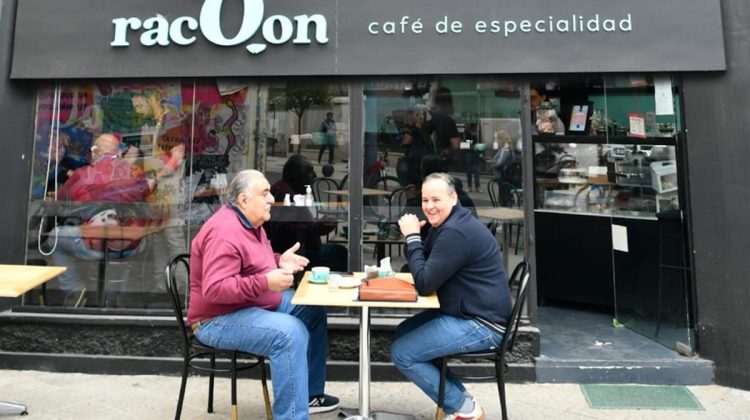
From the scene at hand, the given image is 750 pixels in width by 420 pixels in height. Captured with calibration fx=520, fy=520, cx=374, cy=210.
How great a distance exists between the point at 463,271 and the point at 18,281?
2.71 metres

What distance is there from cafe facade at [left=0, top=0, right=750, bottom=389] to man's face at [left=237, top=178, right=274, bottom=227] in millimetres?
1440

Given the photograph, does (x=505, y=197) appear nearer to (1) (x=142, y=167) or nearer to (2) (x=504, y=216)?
(2) (x=504, y=216)

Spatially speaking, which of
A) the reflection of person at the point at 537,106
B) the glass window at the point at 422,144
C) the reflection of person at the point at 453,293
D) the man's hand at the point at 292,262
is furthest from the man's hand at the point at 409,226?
the reflection of person at the point at 537,106

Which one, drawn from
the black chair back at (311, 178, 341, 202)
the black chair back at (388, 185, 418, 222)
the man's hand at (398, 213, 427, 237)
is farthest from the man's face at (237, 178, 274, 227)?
the black chair back at (388, 185, 418, 222)

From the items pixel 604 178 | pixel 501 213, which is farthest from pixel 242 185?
pixel 604 178

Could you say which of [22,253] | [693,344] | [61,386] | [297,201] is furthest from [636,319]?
[22,253]

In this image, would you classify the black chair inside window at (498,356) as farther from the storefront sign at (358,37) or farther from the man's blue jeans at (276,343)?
the storefront sign at (358,37)

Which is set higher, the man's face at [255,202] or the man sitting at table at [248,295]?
the man's face at [255,202]

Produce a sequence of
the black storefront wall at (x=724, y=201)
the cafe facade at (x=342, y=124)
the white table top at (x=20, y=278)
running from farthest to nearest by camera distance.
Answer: the cafe facade at (x=342, y=124) < the black storefront wall at (x=724, y=201) < the white table top at (x=20, y=278)

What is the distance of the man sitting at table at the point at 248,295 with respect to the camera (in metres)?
2.79

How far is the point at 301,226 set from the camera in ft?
14.9

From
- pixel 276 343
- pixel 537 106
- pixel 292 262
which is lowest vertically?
pixel 276 343

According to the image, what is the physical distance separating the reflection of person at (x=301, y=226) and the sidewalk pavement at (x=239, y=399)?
3.47 ft

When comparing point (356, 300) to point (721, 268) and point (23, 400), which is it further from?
point (721, 268)
